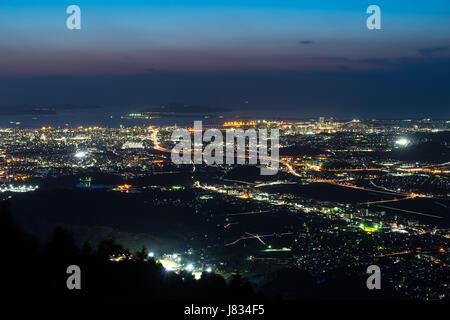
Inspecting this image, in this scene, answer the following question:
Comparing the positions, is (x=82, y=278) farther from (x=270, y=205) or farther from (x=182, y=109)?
(x=182, y=109)

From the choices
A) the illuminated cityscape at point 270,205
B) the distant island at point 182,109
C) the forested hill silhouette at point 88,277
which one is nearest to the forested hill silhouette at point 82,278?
the forested hill silhouette at point 88,277

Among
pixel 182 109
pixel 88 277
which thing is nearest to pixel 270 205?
pixel 88 277

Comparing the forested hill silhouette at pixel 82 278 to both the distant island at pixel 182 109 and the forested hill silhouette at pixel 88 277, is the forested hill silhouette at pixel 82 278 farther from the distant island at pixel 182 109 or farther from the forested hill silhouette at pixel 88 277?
the distant island at pixel 182 109

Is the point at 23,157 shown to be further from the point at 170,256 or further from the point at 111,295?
the point at 111,295

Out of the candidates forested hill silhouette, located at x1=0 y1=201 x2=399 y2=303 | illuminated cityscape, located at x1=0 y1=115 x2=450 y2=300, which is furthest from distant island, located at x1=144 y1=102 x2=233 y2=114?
forested hill silhouette, located at x1=0 y1=201 x2=399 y2=303
